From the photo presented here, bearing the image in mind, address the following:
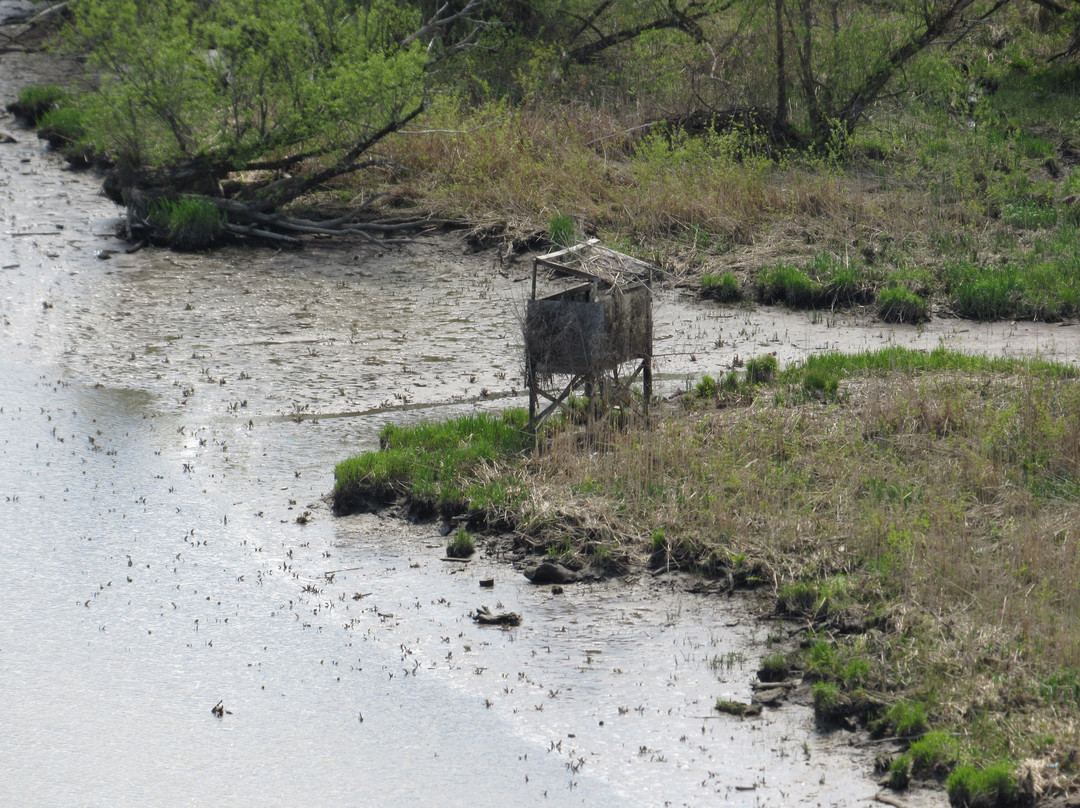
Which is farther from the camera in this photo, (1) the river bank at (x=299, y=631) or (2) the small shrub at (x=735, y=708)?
(2) the small shrub at (x=735, y=708)

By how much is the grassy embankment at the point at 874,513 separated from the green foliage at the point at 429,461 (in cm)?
2

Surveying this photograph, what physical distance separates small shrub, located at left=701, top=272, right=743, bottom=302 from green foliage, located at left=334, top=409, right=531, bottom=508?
471cm

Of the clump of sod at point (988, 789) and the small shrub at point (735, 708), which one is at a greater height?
the clump of sod at point (988, 789)

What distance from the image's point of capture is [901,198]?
1491 centimetres

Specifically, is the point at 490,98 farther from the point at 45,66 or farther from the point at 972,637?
the point at 972,637

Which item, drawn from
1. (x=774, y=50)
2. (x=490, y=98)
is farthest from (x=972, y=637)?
(x=490, y=98)

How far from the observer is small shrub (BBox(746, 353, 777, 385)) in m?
10.3

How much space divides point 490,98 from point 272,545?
13833 millimetres

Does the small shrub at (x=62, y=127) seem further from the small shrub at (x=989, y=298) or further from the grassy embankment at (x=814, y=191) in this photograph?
the small shrub at (x=989, y=298)

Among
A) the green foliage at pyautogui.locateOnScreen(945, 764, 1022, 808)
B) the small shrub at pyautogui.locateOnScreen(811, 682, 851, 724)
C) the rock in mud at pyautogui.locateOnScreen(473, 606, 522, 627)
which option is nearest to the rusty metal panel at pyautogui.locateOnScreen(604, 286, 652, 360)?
the rock in mud at pyautogui.locateOnScreen(473, 606, 522, 627)

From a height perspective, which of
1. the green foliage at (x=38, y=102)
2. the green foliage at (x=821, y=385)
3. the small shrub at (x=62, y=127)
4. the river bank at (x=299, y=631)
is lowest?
the river bank at (x=299, y=631)

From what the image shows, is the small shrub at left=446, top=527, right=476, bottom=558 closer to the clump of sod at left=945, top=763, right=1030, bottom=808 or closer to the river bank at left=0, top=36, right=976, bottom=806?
the river bank at left=0, top=36, right=976, bottom=806

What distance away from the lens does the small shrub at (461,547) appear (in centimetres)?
793

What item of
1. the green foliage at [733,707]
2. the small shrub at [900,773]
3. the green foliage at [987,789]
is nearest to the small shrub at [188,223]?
the green foliage at [733,707]
